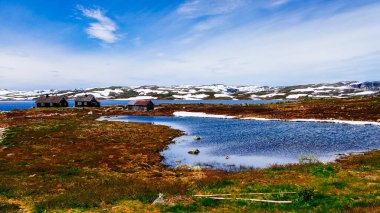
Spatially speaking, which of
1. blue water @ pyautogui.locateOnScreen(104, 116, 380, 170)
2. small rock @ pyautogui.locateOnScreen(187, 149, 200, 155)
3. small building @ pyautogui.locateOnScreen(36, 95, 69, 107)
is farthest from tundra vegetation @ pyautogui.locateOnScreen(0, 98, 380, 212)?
small building @ pyautogui.locateOnScreen(36, 95, 69, 107)

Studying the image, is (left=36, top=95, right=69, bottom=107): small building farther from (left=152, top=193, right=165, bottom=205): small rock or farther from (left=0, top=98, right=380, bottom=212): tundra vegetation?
(left=152, top=193, right=165, bottom=205): small rock

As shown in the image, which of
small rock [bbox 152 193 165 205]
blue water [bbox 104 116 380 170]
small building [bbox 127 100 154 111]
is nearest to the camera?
small rock [bbox 152 193 165 205]

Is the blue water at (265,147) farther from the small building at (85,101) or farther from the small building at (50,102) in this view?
the small building at (50,102)

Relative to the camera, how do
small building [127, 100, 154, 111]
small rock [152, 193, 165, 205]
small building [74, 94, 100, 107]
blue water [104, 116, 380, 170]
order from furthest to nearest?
small building [74, 94, 100, 107] → small building [127, 100, 154, 111] → blue water [104, 116, 380, 170] → small rock [152, 193, 165, 205]

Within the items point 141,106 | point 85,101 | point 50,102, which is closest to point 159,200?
point 141,106

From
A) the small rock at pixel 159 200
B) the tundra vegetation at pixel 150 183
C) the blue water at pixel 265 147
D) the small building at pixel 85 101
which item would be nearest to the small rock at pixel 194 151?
the blue water at pixel 265 147

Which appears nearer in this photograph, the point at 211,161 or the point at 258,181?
the point at 258,181

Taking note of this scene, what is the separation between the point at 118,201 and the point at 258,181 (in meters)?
11.8

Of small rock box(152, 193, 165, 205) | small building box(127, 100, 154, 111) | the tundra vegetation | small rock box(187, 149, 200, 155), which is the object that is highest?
small rock box(152, 193, 165, 205)

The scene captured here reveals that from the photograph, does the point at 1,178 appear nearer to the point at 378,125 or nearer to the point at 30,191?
the point at 30,191

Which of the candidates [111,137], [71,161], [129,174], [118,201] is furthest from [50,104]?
[118,201]

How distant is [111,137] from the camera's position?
6394cm

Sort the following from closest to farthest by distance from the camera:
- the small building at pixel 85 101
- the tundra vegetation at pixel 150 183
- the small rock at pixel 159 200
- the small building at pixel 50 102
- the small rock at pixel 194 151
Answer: the tundra vegetation at pixel 150 183
the small rock at pixel 159 200
the small rock at pixel 194 151
the small building at pixel 50 102
the small building at pixel 85 101

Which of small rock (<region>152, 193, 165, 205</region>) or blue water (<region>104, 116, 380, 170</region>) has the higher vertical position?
small rock (<region>152, 193, 165, 205</region>)
